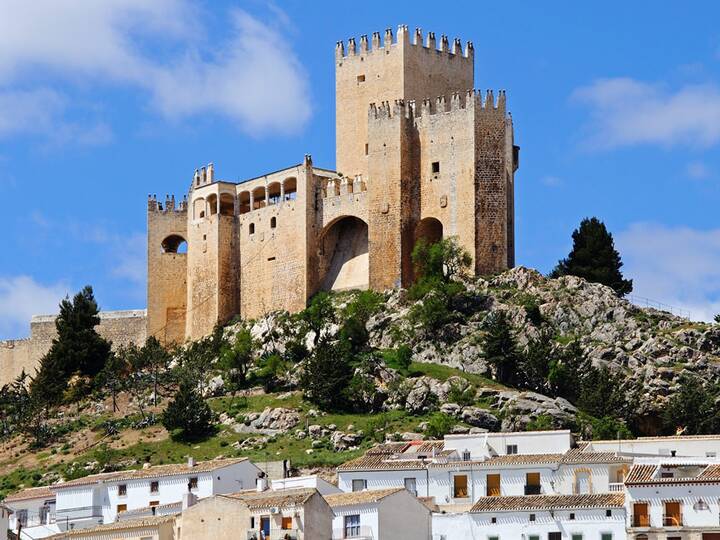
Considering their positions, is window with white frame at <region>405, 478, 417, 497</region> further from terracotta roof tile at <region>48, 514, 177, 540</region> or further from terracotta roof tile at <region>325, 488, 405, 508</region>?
terracotta roof tile at <region>48, 514, 177, 540</region>

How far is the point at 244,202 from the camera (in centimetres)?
8931

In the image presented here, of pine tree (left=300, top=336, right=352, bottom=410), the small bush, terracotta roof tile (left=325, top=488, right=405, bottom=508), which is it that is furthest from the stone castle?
terracotta roof tile (left=325, top=488, right=405, bottom=508)

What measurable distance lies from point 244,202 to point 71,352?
10.6 meters

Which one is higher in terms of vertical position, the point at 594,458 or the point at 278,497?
the point at 594,458

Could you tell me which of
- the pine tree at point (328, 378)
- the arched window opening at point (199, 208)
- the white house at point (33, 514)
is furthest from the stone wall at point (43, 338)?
the white house at point (33, 514)

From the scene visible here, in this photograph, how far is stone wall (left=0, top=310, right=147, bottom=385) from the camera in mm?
91125

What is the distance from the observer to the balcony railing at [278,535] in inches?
1940

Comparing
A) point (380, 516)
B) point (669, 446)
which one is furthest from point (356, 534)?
point (669, 446)

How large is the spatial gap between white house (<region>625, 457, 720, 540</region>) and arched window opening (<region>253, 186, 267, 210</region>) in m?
40.4

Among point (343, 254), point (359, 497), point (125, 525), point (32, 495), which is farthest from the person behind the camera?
point (343, 254)

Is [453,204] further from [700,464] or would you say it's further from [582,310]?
[700,464]

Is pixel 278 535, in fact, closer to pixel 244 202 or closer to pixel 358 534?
pixel 358 534

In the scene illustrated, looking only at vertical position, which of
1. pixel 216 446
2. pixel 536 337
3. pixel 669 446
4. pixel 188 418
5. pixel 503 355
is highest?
pixel 536 337

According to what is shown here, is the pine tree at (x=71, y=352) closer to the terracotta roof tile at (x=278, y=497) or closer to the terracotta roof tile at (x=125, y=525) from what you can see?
the terracotta roof tile at (x=125, y=525)
